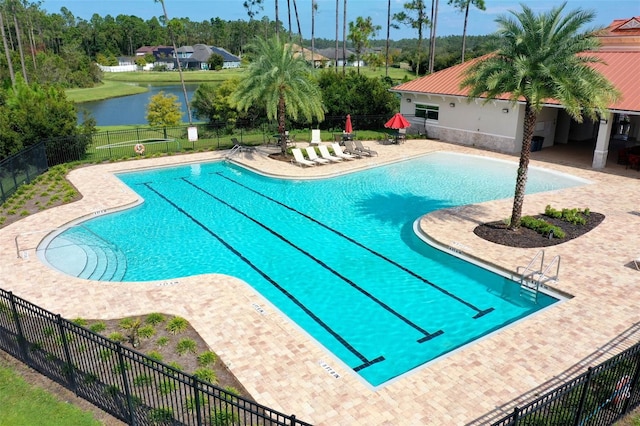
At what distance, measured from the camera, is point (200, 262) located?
14922 millimetres

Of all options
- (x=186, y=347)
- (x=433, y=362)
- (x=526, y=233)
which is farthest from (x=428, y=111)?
(x=186, y=347)

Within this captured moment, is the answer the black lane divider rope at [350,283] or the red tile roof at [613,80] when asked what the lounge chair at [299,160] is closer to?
the black lane divider rope at [350,283]

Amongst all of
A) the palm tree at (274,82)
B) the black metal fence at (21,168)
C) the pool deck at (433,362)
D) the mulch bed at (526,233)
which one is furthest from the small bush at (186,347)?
the palm tree at (274,82)

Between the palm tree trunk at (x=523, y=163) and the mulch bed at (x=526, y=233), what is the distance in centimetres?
40

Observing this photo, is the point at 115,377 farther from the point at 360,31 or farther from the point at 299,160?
the point at 360,31

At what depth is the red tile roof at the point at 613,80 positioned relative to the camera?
23266 millimetres

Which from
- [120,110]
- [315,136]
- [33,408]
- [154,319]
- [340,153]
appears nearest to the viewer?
[33,408]

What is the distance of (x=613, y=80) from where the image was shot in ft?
82.9

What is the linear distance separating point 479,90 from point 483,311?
730 cm

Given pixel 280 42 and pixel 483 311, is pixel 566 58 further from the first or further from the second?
pixel 280 42

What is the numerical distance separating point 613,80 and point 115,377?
90.7 feet

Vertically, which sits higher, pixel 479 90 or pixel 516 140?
pixel 479 90

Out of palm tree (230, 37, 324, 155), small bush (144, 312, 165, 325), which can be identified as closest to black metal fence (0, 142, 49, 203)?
palm tree (230, 37, 324, 155)

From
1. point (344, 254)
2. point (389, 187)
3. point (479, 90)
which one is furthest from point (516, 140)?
point (344, 254)
